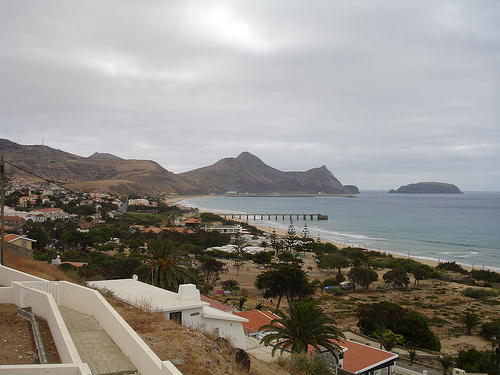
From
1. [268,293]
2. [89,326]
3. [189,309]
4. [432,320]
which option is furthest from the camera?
[268,293]

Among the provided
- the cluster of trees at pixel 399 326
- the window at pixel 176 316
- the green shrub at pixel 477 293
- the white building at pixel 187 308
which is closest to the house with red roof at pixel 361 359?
the white building at pixel 187 308

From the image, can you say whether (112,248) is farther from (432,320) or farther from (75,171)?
(75,171)

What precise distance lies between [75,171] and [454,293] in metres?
149

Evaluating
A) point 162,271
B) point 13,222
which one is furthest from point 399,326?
point 13,222

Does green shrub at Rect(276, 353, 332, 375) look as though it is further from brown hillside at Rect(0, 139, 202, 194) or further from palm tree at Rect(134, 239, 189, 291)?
brown hillside at Rect(0, 139, 202, 194)

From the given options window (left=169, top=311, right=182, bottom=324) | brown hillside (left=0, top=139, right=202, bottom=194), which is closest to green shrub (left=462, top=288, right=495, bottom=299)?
window (left=169, top=311, right=182, bottom=324)

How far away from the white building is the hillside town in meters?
0.03

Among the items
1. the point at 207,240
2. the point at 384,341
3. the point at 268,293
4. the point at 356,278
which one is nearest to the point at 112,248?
the point at 207,240

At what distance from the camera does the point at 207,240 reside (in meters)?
46.5

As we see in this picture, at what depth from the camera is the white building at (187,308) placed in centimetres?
855

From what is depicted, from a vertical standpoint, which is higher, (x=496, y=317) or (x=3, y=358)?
(x=3, y=358)

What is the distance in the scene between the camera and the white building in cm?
855

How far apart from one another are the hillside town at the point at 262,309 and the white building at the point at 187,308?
0.09ft

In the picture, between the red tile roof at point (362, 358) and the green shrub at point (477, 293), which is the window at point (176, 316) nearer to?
the red tile roof at point (362, 358)
